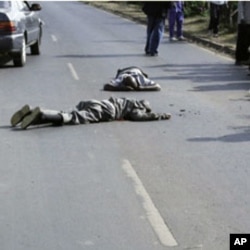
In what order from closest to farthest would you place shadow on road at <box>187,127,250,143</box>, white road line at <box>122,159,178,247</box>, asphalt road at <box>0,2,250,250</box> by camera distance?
white road line at <box>122,159,178,247</box> → asphalt road at <box>0,2,250,250</box> → shadow on road at <box>187,127,250,143</box>

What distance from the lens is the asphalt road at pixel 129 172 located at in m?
5.71

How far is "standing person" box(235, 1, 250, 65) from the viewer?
1673 cm

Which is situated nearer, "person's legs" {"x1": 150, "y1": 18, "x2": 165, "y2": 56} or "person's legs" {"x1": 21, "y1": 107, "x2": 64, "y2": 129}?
"person's legs" {"x1": 21, "y1": 107, "x2": 64, "y2": 129}

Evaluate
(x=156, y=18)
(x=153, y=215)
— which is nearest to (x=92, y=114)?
(x=153, y=215)

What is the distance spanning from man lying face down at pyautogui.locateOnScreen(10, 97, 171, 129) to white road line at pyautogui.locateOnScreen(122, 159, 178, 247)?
2411 mm

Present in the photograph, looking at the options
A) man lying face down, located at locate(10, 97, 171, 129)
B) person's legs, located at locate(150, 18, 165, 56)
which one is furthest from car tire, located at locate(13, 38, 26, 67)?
man lying face down, located at locate(10, 97, 171, 129)

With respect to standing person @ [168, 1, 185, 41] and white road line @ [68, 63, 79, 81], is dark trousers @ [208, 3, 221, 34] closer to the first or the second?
standing person @ [168, 1, 185, 41]

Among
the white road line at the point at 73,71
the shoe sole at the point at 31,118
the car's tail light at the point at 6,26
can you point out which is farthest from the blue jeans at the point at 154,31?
the shoe sole at the point at 31,118

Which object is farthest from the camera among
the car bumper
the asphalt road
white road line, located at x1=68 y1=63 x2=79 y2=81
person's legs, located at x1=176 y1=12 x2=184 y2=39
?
person's legs, located at x1=176 y1=12 x2=184 y2=39

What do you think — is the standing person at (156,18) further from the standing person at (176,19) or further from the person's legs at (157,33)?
the standing person at (176,19)

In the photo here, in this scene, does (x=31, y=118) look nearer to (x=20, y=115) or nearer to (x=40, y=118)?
(x=40, y=118)

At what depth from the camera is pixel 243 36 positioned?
16.8 metres

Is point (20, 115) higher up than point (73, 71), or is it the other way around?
point (20, 115)

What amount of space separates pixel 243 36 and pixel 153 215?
36.6ft
